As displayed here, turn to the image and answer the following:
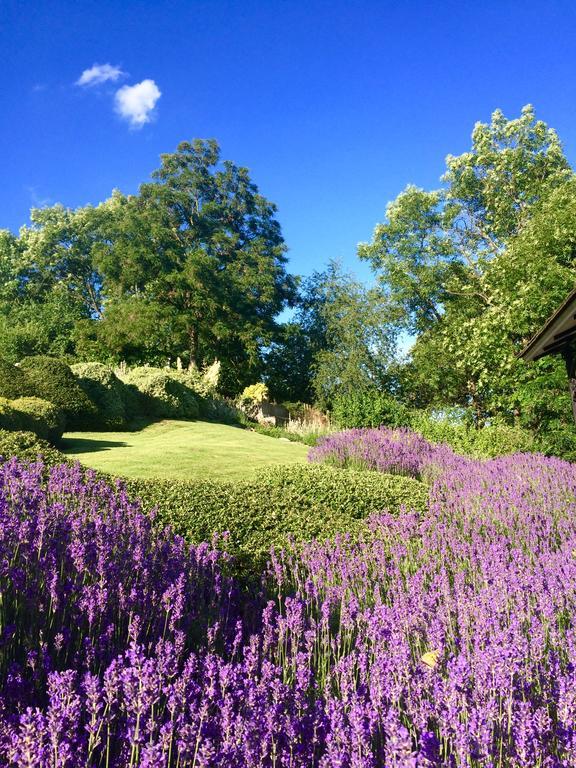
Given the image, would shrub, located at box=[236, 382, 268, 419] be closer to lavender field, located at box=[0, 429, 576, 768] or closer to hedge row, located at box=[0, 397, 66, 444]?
hedge row, located at box=[0, 397, 66, 444]

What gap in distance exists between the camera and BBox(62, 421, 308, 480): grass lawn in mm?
8570

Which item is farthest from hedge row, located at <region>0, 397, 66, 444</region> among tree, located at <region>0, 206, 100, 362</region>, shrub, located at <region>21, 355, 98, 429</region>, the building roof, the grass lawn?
tree, located at <region>0, 206, 100, 362</region>

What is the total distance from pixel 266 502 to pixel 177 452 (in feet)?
14.6

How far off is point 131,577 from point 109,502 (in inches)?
82.9

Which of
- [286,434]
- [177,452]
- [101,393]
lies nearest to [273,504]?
[177,452]

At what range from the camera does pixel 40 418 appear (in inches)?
404

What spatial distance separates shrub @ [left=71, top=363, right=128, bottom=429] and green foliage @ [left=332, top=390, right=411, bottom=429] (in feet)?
23.4

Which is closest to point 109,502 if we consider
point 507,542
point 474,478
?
point 507,542

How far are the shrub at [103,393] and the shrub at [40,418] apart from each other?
10.5 ft

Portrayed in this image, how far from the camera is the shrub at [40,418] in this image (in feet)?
32.4

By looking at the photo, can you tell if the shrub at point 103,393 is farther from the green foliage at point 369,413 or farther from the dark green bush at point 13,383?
the green foliage at point 369,413

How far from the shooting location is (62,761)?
127 cm

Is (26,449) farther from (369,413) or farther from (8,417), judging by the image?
(369,413)

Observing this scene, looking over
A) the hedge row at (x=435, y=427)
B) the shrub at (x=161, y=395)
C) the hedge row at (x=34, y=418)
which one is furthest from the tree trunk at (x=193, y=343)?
the hedge row at (x=34, y=418)
